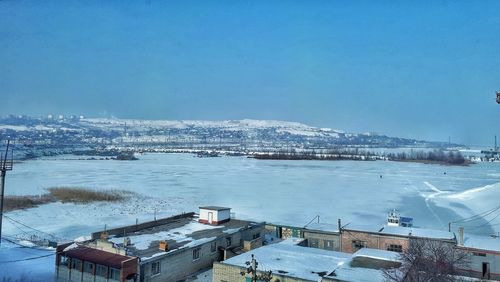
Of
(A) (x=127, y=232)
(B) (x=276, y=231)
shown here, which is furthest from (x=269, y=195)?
(A) (x=127, y=232)

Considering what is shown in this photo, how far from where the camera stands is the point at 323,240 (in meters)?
14.6

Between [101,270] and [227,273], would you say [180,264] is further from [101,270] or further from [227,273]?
[101,270]

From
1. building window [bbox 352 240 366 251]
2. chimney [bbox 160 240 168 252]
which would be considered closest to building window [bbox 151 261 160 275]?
chimney [bbox 160 240 168 252]

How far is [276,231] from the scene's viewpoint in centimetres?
1647

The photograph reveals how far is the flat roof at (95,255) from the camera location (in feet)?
31.9

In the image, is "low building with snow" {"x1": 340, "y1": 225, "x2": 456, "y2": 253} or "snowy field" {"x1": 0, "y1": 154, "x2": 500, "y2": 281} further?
"snowy field" {"x1": 0, "y1": 154, "x2": 500, "y2": 281}

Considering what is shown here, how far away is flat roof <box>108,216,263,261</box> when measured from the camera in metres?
10.8

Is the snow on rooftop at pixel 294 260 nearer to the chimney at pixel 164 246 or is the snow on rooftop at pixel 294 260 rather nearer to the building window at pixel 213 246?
the building window at pixel 213 246

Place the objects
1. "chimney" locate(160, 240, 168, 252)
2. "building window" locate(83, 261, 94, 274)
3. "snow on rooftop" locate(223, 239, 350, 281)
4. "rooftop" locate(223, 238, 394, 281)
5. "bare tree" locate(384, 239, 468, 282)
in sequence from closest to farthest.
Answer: "bare tree" locate(384, 239, 468, 282) → "rooftop" locate(223, 238, 394, 281) → "snow on rooftop" locate(223, 239, 350, 281) → "building window" locate(83, 261, 94, 274) → "chimney" locate(160, 240, 168, 252)

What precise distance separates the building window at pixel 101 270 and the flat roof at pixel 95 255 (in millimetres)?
140

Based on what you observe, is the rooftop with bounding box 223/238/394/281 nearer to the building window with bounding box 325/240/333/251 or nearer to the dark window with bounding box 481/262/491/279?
the dark window with bounding box 481/262/491/279

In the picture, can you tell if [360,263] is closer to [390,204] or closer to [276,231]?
[276,231]

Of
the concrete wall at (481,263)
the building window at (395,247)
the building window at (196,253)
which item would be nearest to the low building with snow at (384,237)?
the building window at (395,247)

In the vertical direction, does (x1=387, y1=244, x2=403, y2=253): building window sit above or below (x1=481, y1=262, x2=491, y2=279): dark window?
below
